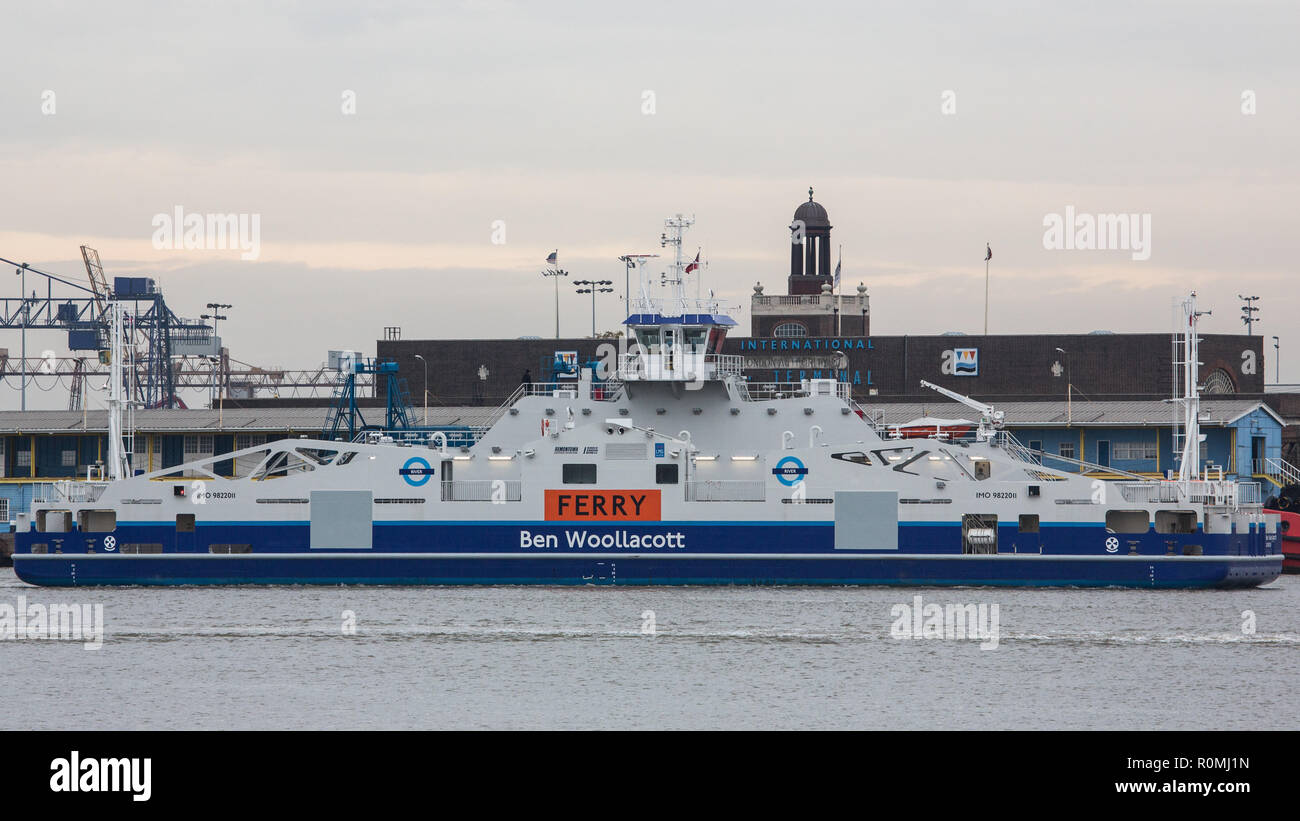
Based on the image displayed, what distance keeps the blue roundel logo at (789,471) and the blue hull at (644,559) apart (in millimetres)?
1300

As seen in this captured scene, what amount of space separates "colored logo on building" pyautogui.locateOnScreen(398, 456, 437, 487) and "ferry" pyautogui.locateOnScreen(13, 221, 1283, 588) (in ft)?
0.19

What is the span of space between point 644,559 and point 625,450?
10.4ft

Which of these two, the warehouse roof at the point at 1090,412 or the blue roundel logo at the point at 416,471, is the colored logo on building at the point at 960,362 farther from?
the blue roundel logo at the point at 416,471

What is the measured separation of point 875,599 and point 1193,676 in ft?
40.2

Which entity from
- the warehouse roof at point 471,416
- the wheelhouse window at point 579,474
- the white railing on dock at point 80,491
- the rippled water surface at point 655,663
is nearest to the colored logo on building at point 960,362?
the warehouse roof at point 471,416

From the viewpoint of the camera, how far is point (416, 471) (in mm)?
47719

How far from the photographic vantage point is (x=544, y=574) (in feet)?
155

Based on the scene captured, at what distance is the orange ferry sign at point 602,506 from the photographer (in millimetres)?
47125

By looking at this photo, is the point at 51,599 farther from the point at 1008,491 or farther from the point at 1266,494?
the point at 1266,494

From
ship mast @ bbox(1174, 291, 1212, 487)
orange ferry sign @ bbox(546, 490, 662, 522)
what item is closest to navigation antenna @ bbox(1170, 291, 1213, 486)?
ship mast @ bbox(1174, 291, 1212, 487)

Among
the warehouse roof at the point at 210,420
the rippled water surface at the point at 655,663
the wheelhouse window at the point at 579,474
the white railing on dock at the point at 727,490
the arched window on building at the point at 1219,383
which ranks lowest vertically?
the rippled water surface at the point at 655,663

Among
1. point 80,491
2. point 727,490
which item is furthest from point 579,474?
point 80,491

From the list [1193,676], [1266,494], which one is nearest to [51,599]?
[1193,676]
